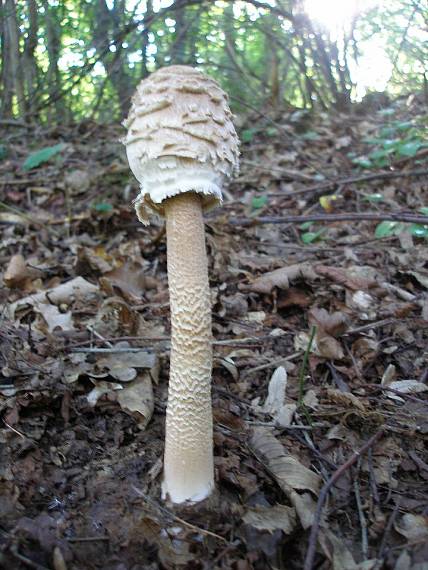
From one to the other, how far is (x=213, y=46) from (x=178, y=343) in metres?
6.48

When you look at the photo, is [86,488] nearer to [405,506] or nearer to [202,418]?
[202,418]

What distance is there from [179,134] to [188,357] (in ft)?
3.19

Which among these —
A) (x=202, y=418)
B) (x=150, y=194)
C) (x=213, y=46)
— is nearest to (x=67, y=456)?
(x=202, y=418)

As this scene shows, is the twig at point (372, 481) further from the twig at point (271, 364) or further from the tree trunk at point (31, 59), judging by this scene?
the tree trunk at point (31, 59)

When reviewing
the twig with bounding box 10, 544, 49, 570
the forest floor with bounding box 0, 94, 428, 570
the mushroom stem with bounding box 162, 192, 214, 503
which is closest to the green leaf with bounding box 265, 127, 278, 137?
the forest floor with bounding box 0, 94, 428, 570

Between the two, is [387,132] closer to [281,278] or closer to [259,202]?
[259,202]

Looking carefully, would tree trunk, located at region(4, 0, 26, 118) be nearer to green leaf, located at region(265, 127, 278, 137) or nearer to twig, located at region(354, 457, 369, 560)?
green leaf, located at region(265, 127, 278, 137)

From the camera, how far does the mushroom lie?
1.85 meters

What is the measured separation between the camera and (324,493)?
2117 mm

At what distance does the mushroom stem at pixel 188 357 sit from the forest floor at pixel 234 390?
15 centimetres

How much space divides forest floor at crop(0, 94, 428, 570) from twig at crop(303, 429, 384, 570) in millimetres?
12

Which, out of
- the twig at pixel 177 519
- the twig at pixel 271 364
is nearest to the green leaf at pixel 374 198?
the twig at pixel 271 364

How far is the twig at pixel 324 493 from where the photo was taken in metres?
1.86

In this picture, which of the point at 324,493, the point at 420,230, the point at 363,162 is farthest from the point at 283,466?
the point at 363,162
